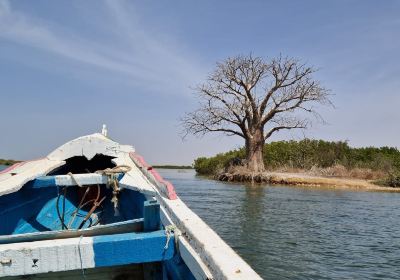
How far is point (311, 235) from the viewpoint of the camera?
7812 mm

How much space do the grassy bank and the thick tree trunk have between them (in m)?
1.30

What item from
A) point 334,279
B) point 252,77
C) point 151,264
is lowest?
point 334,279

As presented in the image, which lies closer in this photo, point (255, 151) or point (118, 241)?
point (118, 241)

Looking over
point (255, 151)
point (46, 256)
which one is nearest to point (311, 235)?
point (46, 256)

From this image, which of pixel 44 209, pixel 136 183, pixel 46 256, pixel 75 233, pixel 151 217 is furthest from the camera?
pixel 44 209

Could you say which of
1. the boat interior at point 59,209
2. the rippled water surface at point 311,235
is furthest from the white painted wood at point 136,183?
the rippled water surface at point 311,235

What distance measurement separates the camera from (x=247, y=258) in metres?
5.96

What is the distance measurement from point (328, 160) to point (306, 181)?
9.71 metres

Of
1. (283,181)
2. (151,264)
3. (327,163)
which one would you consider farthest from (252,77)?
(151,264)

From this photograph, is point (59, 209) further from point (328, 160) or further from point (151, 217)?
point (328, 160)

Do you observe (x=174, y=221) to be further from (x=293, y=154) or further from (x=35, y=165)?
(x=293, y=154)

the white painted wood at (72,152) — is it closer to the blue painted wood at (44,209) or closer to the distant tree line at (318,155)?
the blue painted wood at (44,209)

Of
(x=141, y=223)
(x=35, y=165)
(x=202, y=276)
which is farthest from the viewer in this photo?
(x=35, y=165)

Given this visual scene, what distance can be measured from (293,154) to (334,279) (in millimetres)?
26424
